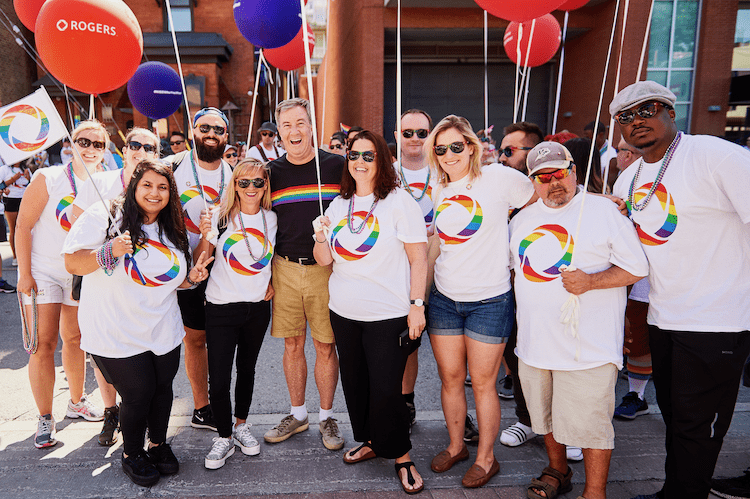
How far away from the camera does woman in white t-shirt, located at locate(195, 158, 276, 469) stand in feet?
9.45

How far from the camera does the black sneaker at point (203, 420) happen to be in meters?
3.30

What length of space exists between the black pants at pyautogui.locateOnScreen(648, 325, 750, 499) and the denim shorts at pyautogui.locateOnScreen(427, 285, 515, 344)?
0.76m

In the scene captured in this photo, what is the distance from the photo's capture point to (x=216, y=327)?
2.90m

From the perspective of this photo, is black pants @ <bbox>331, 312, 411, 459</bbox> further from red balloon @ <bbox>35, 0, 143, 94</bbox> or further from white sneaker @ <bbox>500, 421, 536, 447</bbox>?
red balloon @ <bbox>35, 0, 143, 94</bbox>

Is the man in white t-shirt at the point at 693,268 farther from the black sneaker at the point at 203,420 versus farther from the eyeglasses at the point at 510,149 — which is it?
the black sneaker at the point at 203,420

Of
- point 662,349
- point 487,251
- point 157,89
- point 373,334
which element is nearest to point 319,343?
point 373,334

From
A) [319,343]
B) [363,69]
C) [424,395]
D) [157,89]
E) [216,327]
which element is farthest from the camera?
[363,69]

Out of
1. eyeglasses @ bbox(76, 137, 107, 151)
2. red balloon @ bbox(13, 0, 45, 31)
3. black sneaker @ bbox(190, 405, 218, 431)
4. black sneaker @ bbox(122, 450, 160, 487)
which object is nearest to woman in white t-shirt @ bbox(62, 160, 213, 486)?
black sneaker @ bbox(122, 450, 160, 487)

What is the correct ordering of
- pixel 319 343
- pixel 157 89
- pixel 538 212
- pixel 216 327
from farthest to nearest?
pixel 157 89, pixel 319 343, pixel 216 327, pixel 538 212

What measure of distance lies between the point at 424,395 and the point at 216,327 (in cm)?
184

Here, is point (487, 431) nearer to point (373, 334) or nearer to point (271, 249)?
point (373, 334)

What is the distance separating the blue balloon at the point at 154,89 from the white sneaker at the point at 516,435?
4.32 metres

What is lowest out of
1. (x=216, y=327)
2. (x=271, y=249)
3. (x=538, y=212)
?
(x=216, y=327)

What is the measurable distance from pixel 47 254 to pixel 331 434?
2.20 m
